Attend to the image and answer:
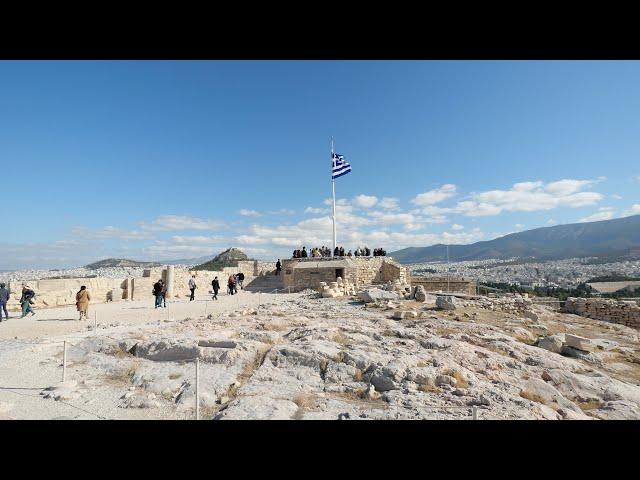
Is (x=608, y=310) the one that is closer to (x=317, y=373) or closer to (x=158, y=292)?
(x=317, y=373)

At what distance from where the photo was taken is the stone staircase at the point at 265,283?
27058 mm

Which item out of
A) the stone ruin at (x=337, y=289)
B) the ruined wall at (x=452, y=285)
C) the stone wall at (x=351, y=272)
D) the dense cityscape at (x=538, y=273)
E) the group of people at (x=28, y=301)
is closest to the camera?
the group of people at (x=28, y=301)

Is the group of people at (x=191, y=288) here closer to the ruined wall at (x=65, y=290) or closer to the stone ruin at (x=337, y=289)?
the ruined wall at (x=65, y=290)

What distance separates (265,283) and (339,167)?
12445mm

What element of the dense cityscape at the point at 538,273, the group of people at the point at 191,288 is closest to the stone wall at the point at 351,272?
the group of people at the point at 191,288

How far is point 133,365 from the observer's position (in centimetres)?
690

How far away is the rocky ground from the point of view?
5.18m

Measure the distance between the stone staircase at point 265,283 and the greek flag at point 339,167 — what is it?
35.0 feet
